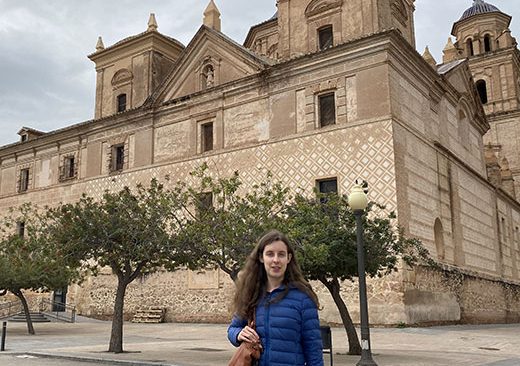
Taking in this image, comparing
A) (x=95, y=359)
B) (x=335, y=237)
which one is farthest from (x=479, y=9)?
(x=95, y=359)

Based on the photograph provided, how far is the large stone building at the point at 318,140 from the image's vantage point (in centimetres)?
2105

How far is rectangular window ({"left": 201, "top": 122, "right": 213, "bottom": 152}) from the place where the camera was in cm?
2628

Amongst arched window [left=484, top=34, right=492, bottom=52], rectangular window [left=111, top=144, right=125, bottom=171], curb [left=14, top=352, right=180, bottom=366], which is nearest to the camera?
curb [left=14, top=352, right=180, bottom=366]

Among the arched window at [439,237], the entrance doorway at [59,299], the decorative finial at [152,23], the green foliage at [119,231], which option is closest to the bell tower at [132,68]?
the decorative finial at [152,23]

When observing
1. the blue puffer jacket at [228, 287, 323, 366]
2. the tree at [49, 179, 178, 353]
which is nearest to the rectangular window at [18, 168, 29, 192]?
the tree at [49, 179, 178, 353]

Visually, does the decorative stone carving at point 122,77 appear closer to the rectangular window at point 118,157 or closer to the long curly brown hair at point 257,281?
the rectangular window at point 118,157

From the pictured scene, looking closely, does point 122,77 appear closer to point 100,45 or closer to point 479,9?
point 100,45

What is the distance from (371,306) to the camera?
63.3 ft

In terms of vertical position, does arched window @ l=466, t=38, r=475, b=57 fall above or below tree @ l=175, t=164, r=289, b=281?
above

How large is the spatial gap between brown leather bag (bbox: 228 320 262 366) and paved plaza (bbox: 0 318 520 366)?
25.2 feet

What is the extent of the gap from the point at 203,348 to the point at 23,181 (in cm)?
2451

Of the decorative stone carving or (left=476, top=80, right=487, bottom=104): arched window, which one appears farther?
(left=476, top=80, right=487, bottom=104): arched window

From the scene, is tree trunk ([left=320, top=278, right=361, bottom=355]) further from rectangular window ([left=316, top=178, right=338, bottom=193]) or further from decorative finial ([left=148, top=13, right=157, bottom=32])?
decorative finial ([left=148, top=13, right=157, bottom=32])

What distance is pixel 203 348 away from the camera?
1435cm
